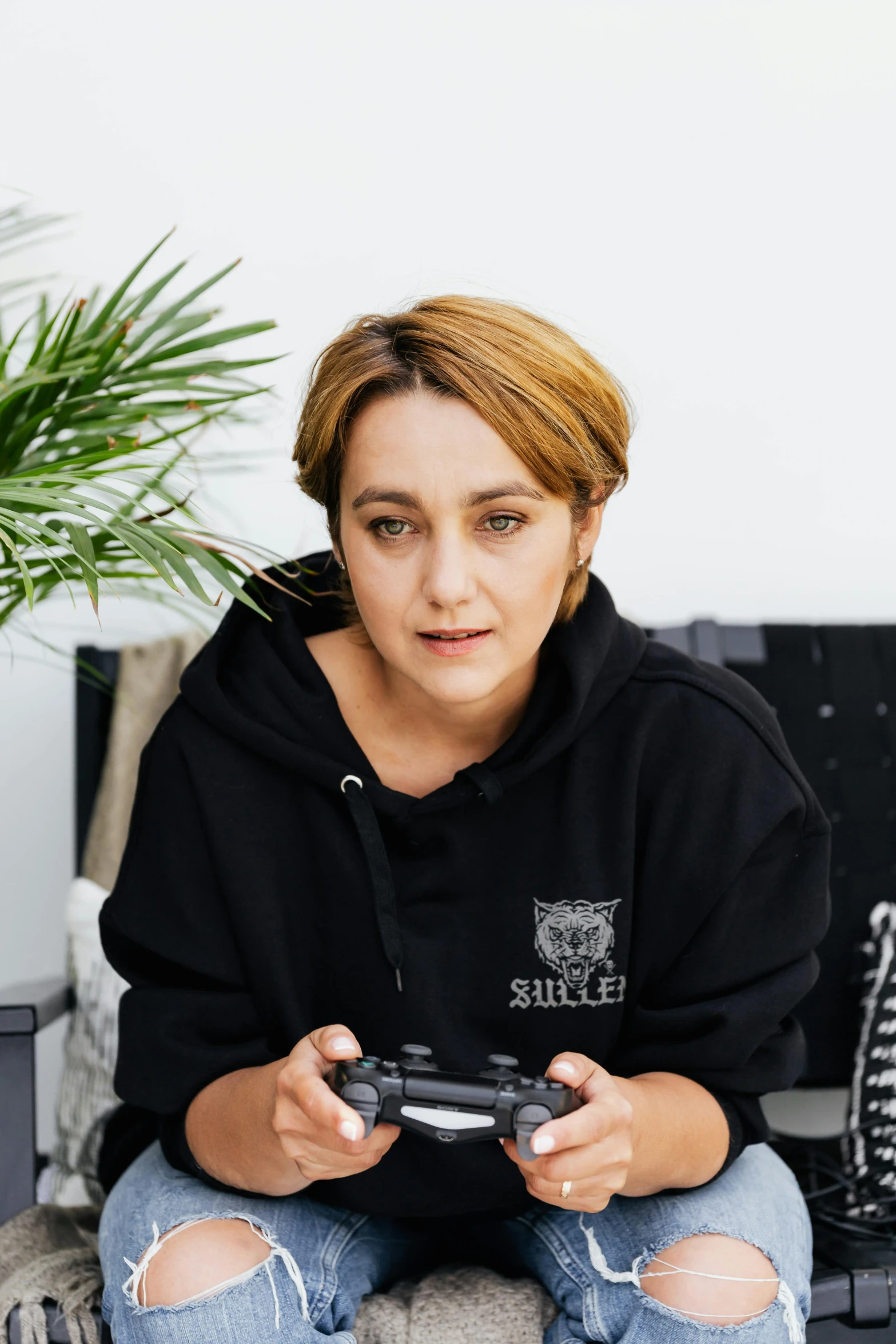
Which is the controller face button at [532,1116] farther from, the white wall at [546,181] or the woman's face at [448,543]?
the white wall at [546,181]

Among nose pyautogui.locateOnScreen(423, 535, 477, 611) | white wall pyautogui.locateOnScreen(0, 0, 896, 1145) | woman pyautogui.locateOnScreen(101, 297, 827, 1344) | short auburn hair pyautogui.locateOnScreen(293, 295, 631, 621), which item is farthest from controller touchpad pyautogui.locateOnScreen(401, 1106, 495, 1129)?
white wall pyautogui.locateOnScreen(0, 0, 896, 1145)

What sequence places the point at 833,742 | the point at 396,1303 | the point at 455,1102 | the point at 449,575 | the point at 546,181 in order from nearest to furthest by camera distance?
the point at 455,1102 → the point at 449,575 → the point at 396,1303 → the point at 833,742 → the point at 546,181

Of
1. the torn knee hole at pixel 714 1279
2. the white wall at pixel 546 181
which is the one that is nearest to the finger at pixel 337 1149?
the torn knee hole at pixel 714 1279

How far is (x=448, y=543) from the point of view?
92cm

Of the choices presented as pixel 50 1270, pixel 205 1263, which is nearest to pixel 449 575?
pixel 205 1263

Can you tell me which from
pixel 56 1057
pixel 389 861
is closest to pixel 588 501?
pixel 389 861

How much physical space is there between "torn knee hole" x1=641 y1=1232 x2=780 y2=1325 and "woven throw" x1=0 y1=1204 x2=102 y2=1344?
1.52ft

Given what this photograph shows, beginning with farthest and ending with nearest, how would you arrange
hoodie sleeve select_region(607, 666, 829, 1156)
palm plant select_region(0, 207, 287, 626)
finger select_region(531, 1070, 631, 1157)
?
1. hoodie sleeve select_region(607, 666, 829, 1156)
2. palm plant select_region(0, 207, 287, 626)
3. finger select_region(531, 1070, 631, 1157)

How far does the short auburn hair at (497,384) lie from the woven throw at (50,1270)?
72 centimetres

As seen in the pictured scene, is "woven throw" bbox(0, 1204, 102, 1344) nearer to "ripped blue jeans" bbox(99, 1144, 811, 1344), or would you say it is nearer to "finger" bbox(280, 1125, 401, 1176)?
"ripped blue jeans" bbox(99, 1144, 811, 1344)

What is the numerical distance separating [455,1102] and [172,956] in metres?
0.37

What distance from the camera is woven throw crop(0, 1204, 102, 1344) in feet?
3.18

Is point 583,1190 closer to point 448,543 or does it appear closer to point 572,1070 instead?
point 572,1070

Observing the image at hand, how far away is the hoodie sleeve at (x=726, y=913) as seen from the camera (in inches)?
40.0
